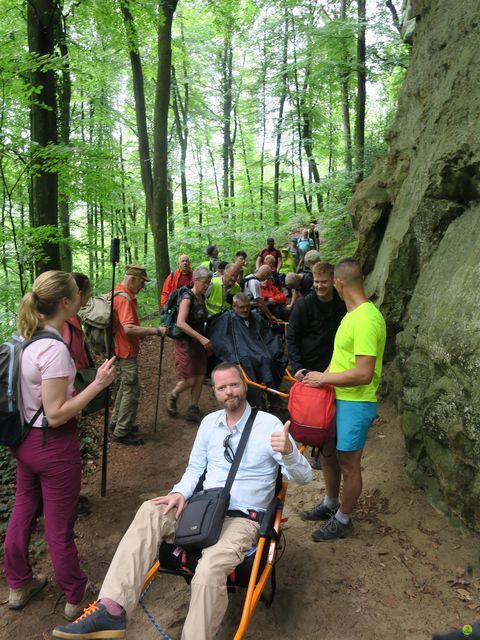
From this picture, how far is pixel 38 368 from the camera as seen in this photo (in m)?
2.63

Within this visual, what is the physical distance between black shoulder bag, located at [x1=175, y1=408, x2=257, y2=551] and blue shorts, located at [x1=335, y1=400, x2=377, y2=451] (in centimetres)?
87

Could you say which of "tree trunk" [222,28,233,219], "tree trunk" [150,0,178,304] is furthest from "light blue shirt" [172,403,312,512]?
"tree trunk" [222,28,233,219]

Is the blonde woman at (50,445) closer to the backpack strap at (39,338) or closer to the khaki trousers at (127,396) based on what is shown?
the backpack strap at (39,338)

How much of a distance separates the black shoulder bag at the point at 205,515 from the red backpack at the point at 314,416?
23.7 inches

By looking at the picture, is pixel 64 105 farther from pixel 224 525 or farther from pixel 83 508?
pixel 224 525

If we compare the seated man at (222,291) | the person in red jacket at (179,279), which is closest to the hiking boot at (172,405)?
the seated man at (222,291)

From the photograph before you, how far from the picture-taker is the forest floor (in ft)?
8.98

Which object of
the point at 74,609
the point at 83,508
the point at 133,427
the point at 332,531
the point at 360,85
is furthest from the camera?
the point at 360,85

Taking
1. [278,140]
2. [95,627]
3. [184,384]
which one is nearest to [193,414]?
[184,384]

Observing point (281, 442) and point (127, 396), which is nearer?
point (281, 442)

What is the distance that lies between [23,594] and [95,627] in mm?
1143

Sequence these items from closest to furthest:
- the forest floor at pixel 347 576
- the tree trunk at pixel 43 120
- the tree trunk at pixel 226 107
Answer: the forest floor at pixel 347 576 → the tree trunk at pixel 43 120 → the tree trunk at pixel 226 107

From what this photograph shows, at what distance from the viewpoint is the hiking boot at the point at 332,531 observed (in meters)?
3.52

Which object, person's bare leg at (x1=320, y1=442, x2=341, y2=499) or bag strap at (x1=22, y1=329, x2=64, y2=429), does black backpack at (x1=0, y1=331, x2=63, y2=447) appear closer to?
bag strap at (x1=22, y1=329, x2=64, y2=429)
